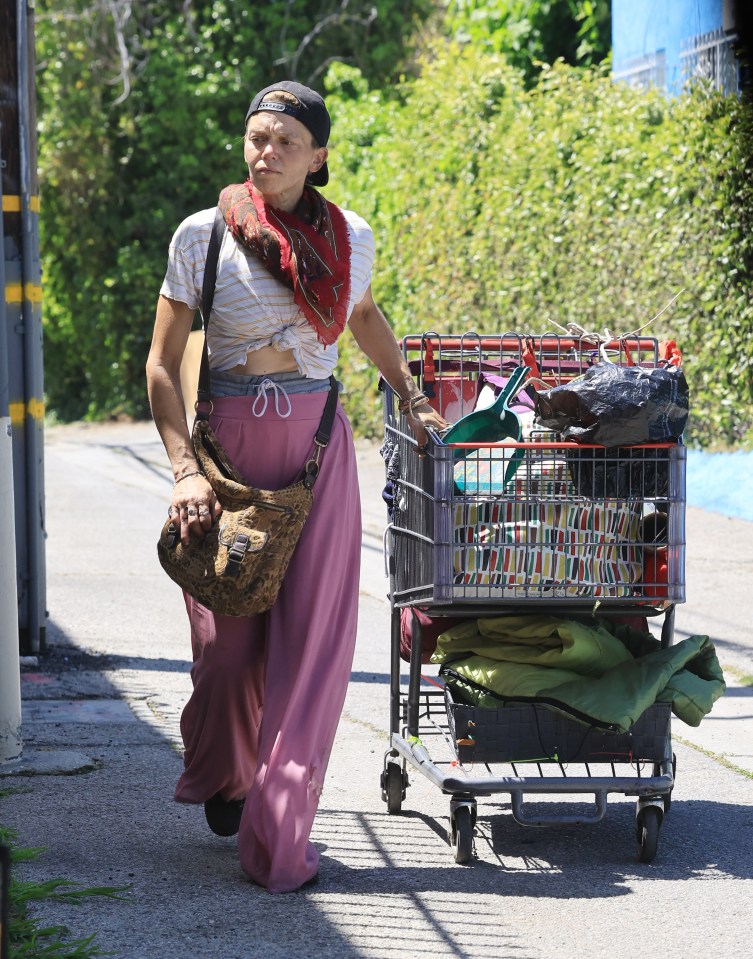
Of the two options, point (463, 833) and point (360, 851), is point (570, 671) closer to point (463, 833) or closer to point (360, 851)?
point (463, 833)

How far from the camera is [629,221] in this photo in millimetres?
11219

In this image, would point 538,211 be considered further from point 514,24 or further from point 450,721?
point 450,721

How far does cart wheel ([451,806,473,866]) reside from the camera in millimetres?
4156

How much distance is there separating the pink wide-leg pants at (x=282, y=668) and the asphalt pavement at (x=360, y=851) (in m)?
0.10

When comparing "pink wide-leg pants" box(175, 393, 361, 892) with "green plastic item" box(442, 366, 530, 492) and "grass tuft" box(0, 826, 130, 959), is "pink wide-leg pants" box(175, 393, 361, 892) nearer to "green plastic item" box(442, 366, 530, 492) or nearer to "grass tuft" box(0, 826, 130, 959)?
"green plastic item" box(442, 366, 530, 492)

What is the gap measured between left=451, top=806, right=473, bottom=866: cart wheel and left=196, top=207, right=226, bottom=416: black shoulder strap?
4.36 feet

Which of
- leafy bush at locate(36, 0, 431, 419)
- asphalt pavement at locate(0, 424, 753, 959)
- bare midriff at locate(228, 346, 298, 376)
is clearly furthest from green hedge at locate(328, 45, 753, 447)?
bare midriff at locate(228, 346, 298, 376)

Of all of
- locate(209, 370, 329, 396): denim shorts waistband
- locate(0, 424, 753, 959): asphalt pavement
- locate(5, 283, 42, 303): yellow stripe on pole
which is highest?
locate(5, 283, 42, 303): yellow stripe on pole

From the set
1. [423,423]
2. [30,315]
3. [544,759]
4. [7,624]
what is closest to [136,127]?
[30,315]

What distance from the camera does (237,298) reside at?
3.97 m

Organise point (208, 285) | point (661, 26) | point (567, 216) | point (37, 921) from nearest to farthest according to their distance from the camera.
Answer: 1. point (37, 921)
2. point (208, 285)
3. point (567, 216)
4. point (661, 26)

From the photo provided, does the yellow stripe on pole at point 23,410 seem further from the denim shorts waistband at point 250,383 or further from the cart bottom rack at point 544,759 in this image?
the cart bottom rack at point 544,759

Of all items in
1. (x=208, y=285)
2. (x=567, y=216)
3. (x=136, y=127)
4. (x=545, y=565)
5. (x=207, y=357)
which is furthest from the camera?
(x=136, y=127)

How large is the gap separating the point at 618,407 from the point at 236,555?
1.13m
